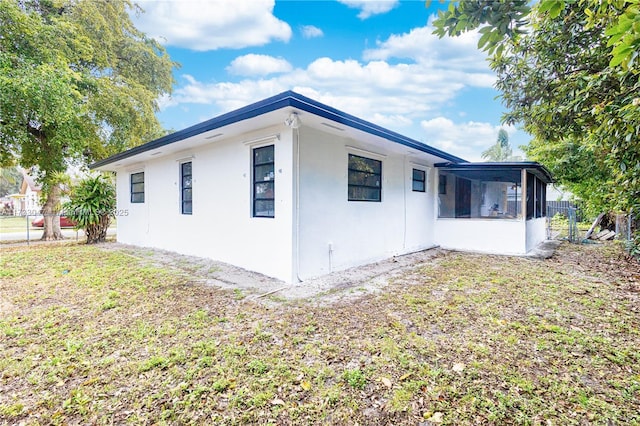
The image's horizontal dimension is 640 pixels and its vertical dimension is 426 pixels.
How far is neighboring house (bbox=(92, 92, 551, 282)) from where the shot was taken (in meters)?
5.00

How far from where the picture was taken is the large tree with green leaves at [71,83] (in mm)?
8180

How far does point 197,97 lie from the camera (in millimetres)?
16172

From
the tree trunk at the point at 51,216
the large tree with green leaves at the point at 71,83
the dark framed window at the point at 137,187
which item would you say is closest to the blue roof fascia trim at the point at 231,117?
the dark framed window at the point at 137,187

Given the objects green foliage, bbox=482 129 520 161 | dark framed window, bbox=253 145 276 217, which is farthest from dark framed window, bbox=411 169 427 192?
green foliage, bbox=482 129 520 161

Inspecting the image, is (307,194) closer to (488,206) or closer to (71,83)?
(488,206)

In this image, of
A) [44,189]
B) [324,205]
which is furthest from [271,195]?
[44,189]

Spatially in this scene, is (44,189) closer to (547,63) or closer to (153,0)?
(153,0)

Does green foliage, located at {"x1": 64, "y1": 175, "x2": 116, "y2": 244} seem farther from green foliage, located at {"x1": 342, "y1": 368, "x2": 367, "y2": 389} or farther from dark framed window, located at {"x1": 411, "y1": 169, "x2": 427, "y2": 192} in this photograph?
green foliage, located at {"x1": 342, "y1": 368, "x2": 367, "y2": 389}

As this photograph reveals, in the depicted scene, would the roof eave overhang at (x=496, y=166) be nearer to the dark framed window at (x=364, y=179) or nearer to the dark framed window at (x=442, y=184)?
the dark framed window at (x=442, y=184)

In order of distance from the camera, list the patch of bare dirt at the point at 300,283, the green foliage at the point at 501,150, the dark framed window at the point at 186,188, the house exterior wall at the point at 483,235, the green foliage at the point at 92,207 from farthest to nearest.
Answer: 1. the green foliage at the point at 501,150
2. the green foliage at the point at 92,207
3. the house exterior wall at the point at 483,235
4. the dark framed window at the point at 186,188
5. the patch of bare dirt at the point at 300,283

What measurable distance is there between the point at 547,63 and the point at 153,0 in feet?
45.3

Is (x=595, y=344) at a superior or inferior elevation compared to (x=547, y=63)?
inferior

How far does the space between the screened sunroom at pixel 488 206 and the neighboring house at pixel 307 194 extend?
0.03 metres

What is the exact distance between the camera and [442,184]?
9.55m
